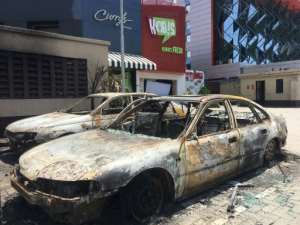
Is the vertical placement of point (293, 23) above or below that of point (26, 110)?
above

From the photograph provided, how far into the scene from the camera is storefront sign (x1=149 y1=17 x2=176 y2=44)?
20.9m

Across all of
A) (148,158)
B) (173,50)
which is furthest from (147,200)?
(173,50)

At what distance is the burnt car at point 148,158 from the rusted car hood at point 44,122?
2.39 m

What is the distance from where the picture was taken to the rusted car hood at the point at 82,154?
395 centimetres

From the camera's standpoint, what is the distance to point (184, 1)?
50.2 meters

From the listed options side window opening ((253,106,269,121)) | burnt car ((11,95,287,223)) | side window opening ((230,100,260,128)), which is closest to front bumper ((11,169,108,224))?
burnt car ((11,95,287,223))

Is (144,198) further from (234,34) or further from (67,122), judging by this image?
(234,34)

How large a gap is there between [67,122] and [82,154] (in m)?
3.73

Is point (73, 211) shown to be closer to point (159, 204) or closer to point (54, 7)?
point (159, 204)

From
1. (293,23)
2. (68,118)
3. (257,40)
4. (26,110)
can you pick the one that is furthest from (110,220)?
(293,23)

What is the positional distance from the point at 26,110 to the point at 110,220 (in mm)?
7778

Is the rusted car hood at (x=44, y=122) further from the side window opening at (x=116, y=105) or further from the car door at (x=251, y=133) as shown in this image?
the car door at (x=251, y=133)

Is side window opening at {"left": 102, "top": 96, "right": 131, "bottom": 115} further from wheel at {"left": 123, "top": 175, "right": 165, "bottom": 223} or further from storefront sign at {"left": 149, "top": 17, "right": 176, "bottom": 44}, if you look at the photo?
storefront sign at {"left": 149, "top": 17, "right": 176, "bottom": 44}

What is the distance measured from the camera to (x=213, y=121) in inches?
241
